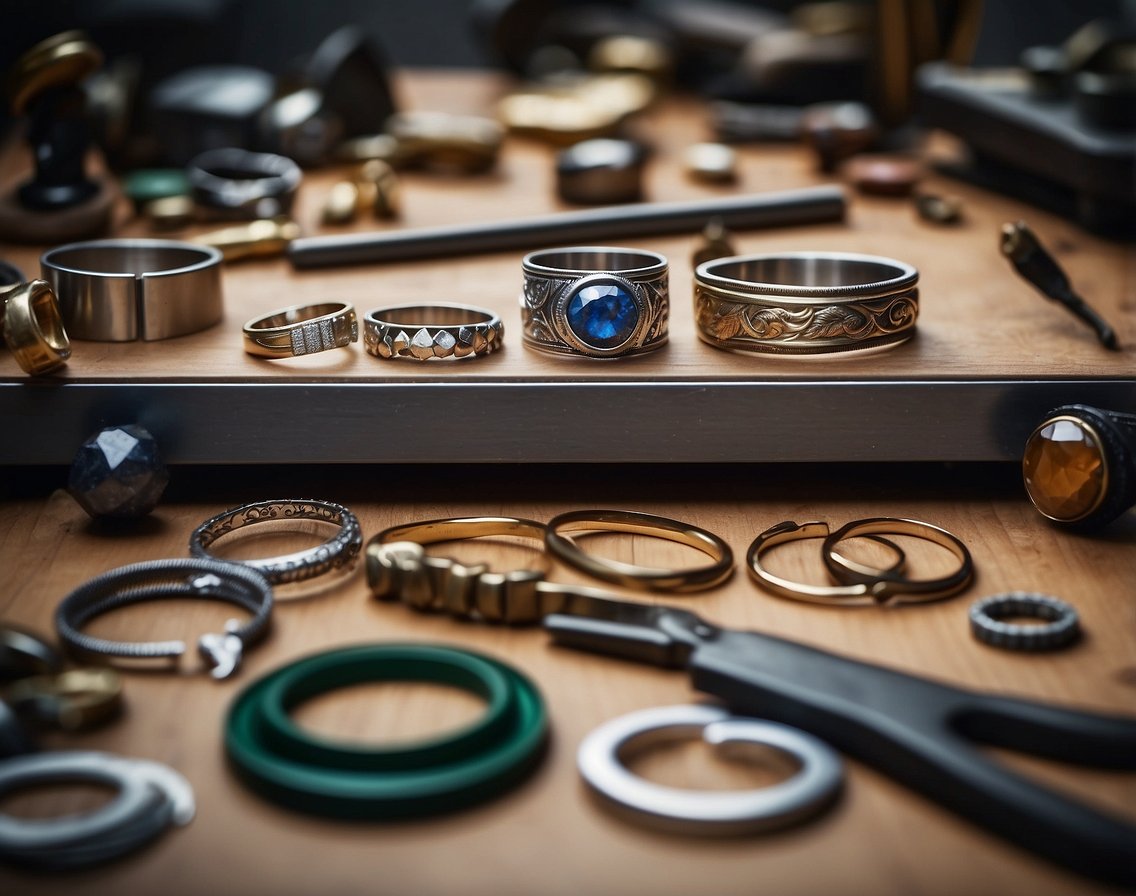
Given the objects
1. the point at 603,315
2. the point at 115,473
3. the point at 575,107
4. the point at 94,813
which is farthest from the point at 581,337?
the point at 575,107

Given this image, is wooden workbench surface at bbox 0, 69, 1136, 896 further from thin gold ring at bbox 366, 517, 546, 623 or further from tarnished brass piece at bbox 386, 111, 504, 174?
tarnished brass piece at bbox 386, 111, 504, 174

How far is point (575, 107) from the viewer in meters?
1.51

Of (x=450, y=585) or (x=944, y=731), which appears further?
(x=450, y=585)

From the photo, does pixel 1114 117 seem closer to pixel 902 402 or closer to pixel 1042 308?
pixel 1042 308

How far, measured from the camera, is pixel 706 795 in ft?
1.59

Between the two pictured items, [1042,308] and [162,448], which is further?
[1042,308]

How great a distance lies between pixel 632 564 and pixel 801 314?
175 millimetres

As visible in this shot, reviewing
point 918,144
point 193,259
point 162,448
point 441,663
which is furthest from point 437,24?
point 441,663

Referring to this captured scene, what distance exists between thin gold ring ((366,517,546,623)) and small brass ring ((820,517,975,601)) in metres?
0.15

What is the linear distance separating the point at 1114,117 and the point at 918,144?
410 millimetres

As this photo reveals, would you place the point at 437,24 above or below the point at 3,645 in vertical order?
above

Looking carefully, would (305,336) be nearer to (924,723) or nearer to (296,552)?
(296,552)

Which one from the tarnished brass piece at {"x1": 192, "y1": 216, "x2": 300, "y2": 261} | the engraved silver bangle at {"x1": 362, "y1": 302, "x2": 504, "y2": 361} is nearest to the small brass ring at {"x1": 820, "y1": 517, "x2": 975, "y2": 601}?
the engraved silver bangle at {"x1": 362, "y1": 302, "x2": 504, "y2": 361}

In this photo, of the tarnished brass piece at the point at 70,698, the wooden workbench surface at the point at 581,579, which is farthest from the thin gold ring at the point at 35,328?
the tarnished brass piece at the point at 70,698
